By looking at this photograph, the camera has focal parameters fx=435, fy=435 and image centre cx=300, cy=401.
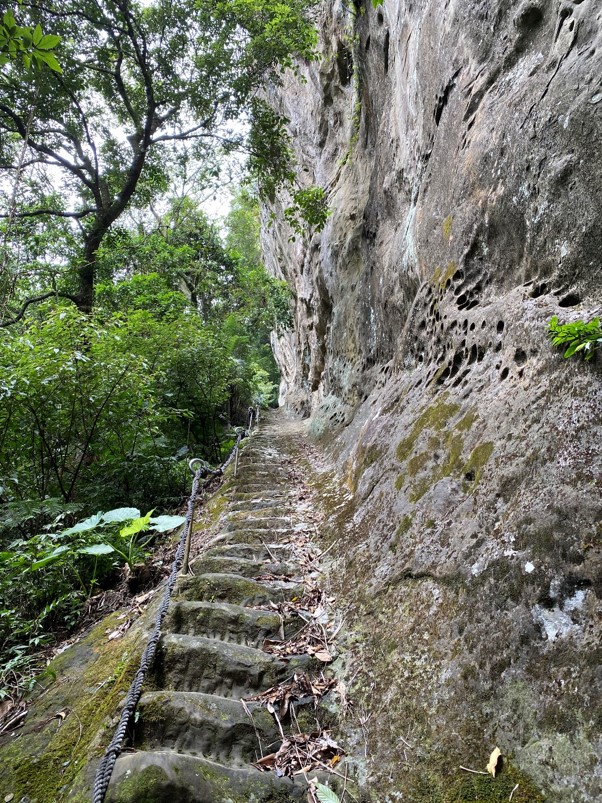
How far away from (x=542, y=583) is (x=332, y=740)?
1.41 m

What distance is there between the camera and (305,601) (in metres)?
3.43

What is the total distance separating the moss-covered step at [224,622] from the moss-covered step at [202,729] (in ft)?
1.93

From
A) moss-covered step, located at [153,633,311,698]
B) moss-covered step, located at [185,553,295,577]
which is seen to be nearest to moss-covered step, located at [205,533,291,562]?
moss-covered step, located at [185,553,295,577]

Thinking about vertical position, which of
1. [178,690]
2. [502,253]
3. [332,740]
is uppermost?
[502,253]

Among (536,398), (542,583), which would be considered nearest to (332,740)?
(542,583)

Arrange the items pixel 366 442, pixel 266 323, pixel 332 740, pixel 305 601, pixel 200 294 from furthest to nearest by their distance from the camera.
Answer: pixel 266 323
pixel 200 294
pixel 366 442
pixel 305 601
pixel 332 740

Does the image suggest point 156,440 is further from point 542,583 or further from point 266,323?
point 266,323

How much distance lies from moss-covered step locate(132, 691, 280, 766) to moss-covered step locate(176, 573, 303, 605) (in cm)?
99

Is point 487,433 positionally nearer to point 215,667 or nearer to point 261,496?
point 215,667

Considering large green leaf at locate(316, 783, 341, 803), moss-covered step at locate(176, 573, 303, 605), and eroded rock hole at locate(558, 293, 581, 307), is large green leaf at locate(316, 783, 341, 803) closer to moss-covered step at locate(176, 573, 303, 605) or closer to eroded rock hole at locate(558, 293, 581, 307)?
moss-covered step at locate(176, 573, 303, 605)

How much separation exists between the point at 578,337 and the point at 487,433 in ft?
2.63

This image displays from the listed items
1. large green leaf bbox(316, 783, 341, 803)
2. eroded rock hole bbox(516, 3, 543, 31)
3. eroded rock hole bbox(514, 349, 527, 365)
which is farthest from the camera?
eroded rock hole bbox(516, 3, 543, 31)

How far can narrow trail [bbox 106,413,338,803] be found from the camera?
76.9 inches

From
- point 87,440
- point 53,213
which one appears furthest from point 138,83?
point 87,440
